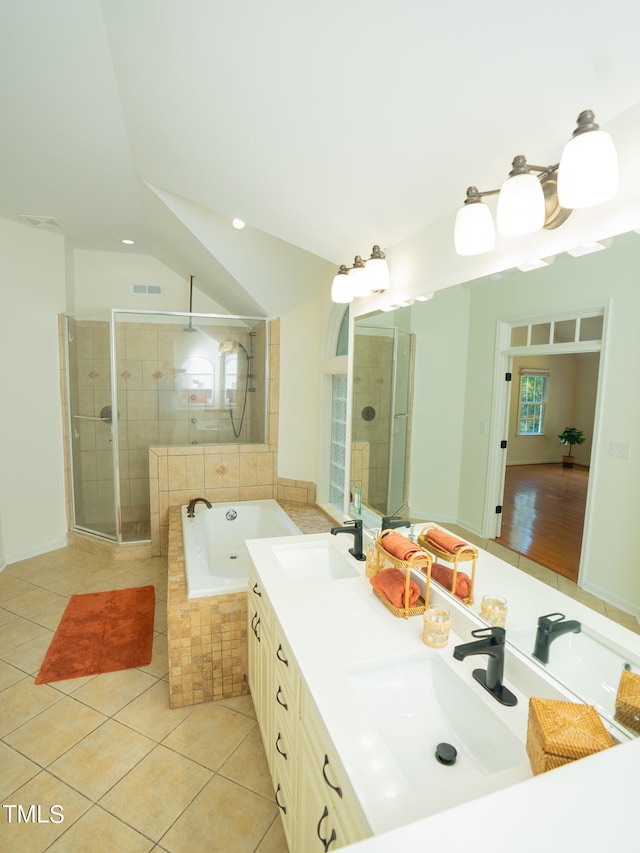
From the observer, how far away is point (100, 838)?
5.11ft

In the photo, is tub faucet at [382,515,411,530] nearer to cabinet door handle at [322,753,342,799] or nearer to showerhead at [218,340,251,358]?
cabinet door handle at [322,753,342,799]

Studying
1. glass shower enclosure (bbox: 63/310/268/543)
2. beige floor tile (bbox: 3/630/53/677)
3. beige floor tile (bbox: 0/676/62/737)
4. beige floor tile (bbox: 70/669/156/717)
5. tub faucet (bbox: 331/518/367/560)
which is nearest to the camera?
tub faucet (bbox: 331/518/367/560)

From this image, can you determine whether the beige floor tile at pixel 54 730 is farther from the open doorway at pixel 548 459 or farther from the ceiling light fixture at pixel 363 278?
the ceiling light fixture at pixel 363 278

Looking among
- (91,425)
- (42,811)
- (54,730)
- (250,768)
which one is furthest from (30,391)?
(250,768)

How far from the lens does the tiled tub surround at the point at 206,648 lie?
2148mm

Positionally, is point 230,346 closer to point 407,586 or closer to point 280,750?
point 407,586

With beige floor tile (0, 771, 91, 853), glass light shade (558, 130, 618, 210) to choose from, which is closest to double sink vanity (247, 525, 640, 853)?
beige floor tile (0, 771, 91, 853)

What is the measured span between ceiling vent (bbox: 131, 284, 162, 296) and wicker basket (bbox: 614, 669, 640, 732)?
4.57 m

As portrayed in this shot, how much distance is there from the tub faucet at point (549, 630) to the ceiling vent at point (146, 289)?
4.36m

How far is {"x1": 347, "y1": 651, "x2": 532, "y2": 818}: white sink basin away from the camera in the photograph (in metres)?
0.87

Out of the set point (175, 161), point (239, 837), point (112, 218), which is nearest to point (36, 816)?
point (239, 837)

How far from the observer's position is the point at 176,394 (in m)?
4.00

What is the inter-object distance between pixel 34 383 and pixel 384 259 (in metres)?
3.23

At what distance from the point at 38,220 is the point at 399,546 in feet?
11.9
